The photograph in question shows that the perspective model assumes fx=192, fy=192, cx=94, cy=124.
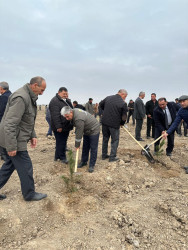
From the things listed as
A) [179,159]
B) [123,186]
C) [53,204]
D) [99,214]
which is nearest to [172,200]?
[123,186]

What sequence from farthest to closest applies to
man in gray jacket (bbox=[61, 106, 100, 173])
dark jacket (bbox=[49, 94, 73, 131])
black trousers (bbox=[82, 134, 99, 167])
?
dark jacket (bbox=[49, 94, 73, 131]) < black trousers (bbox=[82, 134, 99, 167]) < man in gray jacket (bbox=[61, 106, 100, 173])

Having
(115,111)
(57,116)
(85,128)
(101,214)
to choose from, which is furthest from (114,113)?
(101,214)

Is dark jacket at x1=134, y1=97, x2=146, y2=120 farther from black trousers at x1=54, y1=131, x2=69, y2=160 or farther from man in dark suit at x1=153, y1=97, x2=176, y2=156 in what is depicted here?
black trousers at x1=54, y1=131, x2=69, y2=160

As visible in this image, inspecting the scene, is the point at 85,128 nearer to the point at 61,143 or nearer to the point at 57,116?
the point at 57,116

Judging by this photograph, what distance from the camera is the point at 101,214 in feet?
9.75

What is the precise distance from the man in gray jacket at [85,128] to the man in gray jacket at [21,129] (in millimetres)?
915

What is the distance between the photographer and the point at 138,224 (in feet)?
9.01

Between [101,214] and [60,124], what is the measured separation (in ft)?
7.73

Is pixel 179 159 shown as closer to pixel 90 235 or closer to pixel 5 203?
pixel 90 235

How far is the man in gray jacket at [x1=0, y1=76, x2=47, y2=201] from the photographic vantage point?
8.52ft

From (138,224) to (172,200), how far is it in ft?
2.97

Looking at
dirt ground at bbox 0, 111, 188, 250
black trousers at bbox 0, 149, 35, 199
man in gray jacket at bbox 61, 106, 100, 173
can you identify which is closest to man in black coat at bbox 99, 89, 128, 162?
man in gray jacket at bbox 61, 106, 100, 173

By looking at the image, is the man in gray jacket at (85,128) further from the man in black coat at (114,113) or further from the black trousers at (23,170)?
the black trousers at (23,170)

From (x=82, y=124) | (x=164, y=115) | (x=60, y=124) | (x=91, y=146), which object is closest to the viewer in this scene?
(x=82, y=124)
